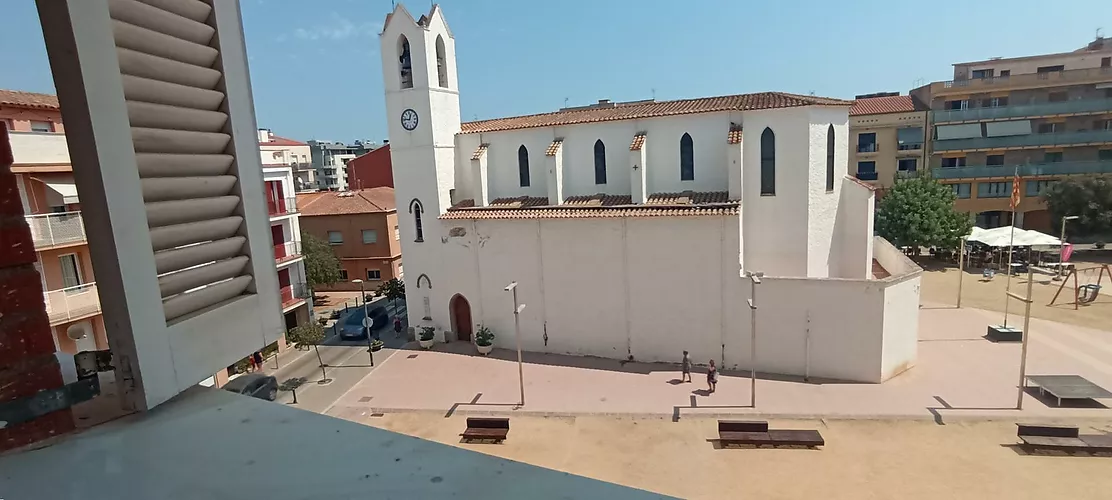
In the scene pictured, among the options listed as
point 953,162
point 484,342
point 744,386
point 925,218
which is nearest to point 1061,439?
point 744,386

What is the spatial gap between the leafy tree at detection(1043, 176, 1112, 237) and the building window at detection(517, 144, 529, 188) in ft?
108

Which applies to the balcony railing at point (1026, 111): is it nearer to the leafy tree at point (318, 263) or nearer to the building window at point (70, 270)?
the leafy tree at point (318, 263)

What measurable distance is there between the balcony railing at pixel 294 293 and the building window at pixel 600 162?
494 inches

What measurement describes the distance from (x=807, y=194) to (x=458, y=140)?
12.9 m

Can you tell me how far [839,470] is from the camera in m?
11.6

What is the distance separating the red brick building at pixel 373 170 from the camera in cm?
4194

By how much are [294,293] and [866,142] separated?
116 feet

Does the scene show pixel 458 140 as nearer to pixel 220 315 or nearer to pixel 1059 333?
pixel 220 315

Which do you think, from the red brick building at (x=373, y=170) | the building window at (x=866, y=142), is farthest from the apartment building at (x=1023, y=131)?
the red brick building at (x=373, y=170)

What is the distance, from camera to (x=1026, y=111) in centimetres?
3550

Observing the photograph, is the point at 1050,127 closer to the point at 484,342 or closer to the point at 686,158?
the point at 686,158

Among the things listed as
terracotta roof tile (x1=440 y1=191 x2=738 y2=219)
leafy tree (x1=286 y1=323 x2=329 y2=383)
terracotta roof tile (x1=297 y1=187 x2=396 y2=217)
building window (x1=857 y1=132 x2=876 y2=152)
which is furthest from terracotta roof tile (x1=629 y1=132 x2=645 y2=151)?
building window (x1=857 y1=132 x2=876 y2=152)

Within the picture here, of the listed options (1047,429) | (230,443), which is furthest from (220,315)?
(1047,429)

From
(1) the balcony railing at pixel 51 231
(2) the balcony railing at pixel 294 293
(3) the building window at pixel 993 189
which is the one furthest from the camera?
(3) the building window at pixel 993 189
